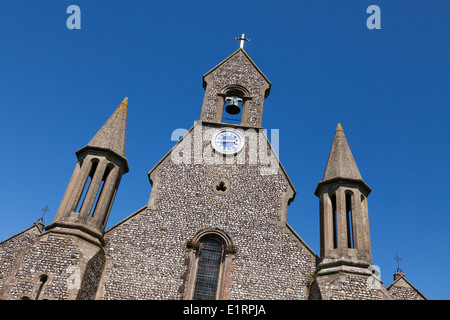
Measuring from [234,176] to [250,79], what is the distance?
6.61 meters

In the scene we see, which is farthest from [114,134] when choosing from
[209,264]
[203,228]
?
[209,264]

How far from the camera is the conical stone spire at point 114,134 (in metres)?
14.2

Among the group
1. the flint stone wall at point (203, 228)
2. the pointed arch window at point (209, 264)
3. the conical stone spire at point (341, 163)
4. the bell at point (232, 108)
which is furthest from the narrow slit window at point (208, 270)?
the bell at point (232, 108)

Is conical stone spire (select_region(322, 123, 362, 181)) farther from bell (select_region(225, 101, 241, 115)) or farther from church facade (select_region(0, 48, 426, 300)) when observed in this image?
bell (select_region(225, 101, 241, 115))

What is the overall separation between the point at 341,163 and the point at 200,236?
18.3ft

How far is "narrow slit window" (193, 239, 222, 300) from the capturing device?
41.5ft

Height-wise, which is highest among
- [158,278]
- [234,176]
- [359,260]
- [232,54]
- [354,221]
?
[232,54]

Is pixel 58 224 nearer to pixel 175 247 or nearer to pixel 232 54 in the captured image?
pixel 175 247

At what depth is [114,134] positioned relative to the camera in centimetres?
1472

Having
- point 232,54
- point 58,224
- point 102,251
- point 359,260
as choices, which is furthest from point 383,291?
point 232,54

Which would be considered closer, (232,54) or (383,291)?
(383,291)

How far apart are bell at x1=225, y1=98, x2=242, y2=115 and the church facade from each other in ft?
9.87
